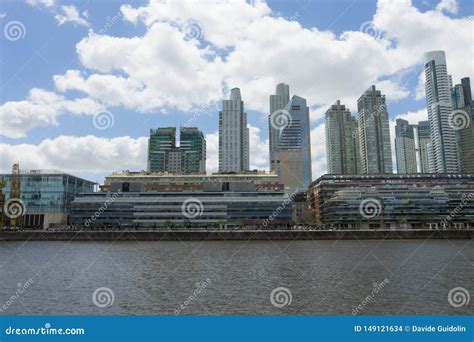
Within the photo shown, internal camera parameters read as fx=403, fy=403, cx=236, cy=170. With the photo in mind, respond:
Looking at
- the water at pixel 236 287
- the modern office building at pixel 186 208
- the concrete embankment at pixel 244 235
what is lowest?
the water at pixel 236 287

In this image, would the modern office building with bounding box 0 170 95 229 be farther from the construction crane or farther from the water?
the water

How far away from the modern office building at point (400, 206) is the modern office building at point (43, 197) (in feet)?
348

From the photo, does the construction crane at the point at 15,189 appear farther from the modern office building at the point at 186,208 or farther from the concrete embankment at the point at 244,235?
the concrete embankment at the point at 244,235

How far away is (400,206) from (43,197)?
142 metres

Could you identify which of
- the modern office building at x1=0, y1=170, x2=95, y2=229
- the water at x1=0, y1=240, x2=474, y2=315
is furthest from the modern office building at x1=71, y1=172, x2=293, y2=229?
the water at x1=0, y1=240, x2=474, y2=315

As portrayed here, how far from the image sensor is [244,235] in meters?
116

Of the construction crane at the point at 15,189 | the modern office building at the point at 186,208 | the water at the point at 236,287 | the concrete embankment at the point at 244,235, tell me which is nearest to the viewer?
the water at the point at 236,287

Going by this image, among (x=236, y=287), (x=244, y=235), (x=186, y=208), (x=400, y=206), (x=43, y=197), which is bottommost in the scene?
(x=236, y=287)

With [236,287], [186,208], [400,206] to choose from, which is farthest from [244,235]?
[236,287]

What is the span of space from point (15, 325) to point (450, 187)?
181 m

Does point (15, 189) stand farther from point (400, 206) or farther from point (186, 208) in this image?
point (400, 206)

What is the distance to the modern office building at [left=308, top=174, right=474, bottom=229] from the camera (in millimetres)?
158625

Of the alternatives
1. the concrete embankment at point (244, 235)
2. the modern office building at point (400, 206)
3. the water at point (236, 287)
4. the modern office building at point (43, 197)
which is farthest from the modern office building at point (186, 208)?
the water at point (236, 287)

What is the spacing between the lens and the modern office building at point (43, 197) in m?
158
